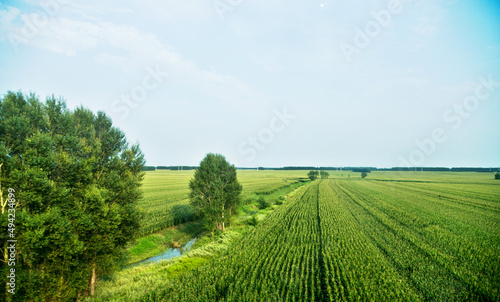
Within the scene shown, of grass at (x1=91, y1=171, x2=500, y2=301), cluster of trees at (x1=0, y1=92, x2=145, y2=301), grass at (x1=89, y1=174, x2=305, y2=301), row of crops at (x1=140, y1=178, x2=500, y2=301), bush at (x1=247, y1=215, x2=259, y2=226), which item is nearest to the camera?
cluster of trees at (x1=0, y1=92, x2=145, y2=301)

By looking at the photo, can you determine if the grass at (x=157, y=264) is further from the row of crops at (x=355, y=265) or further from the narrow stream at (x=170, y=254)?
the row of crops at (x=355, y=265)

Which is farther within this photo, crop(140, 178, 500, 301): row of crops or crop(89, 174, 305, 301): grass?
crop(89, 174, 305, 301): grass

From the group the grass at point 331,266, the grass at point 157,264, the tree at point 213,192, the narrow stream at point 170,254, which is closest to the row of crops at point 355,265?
the grass at point 331,266

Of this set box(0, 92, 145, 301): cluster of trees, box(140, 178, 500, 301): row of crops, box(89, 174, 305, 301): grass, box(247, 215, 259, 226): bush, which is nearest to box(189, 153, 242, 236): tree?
box(89, 174, 305, 301): grass

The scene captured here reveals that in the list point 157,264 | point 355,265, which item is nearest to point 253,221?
point 157,264

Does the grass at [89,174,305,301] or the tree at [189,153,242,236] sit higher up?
the tree at [189,153,242,236]

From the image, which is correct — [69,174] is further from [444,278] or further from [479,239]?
[479,239]

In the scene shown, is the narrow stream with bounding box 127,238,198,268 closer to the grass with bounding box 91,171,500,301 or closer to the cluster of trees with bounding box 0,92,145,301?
the grass with bounding box 91,171,500,301

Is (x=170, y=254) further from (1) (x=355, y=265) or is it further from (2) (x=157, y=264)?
(1) (x=355, y=265)
